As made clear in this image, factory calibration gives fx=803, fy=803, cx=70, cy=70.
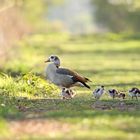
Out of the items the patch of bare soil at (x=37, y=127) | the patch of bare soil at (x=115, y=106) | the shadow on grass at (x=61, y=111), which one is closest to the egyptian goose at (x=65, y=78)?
the shadow on grass at (x=61, y=111)

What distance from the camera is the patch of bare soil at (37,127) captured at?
13.5 meters

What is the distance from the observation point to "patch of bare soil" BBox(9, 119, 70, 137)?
13531 mm

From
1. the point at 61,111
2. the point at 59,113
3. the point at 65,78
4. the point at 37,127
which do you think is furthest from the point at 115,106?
the point at 37,127

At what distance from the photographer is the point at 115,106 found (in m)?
17.4

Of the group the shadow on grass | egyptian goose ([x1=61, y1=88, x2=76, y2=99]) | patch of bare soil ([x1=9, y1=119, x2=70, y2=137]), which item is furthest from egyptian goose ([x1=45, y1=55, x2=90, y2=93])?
patch of bare soil ([x1=9, y1=119, x2=70, y2=137])

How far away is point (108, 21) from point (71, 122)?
98888 millimetres

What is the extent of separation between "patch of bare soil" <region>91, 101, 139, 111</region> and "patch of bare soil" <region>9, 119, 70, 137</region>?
2.73m

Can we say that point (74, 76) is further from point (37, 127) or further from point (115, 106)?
point (37, 127)

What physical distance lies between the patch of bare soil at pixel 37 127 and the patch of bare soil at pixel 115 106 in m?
2.73

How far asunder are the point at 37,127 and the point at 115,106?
3.72 m

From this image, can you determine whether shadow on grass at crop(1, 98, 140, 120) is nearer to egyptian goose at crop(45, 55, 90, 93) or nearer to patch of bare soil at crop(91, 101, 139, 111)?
patch of bare soil at crop(91, 101, 139, 111)

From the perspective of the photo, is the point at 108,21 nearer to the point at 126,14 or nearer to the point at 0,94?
the point at 126,14

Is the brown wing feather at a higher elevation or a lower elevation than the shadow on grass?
higher

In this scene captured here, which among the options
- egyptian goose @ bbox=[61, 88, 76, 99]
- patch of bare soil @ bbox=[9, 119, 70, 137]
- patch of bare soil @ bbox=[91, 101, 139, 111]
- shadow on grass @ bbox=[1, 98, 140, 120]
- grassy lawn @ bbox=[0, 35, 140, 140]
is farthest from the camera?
egyptian goose @ bbox=[61, 88, 76, 99]
